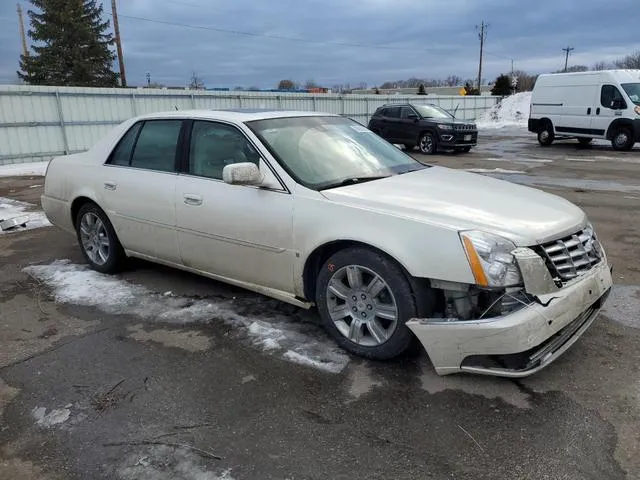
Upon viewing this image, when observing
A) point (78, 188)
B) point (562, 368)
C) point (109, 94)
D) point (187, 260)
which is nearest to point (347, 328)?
point (562, 368)

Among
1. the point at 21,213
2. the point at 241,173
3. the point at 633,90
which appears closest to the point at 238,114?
the point at 241,173

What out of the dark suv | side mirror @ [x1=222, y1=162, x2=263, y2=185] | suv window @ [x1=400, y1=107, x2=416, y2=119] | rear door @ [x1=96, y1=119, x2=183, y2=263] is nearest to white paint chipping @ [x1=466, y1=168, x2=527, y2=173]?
the dark suv

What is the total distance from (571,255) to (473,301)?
0.69 meters

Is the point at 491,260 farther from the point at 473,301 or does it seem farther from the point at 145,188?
the point at 145,188

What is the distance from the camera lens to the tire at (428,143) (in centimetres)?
1727

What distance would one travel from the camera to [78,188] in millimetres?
5258

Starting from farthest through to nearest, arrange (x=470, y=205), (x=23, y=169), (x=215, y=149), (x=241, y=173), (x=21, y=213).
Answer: (x=23, y=169), (x=21, y=213), (x=215, y=149), (x=241, y=173), (x=470, y=205)

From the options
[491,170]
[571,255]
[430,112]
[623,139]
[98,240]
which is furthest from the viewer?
[430,112]

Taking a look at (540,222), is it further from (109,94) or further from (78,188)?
(109,94)

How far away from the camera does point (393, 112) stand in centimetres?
1838

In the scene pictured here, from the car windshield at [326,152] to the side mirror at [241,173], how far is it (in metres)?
0.23

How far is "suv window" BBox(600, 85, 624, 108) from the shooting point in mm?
16817

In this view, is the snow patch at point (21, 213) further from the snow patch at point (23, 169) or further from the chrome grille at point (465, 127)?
the chrome grille at point (465, 127)

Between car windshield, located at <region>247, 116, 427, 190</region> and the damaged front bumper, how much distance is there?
1.33 meters
